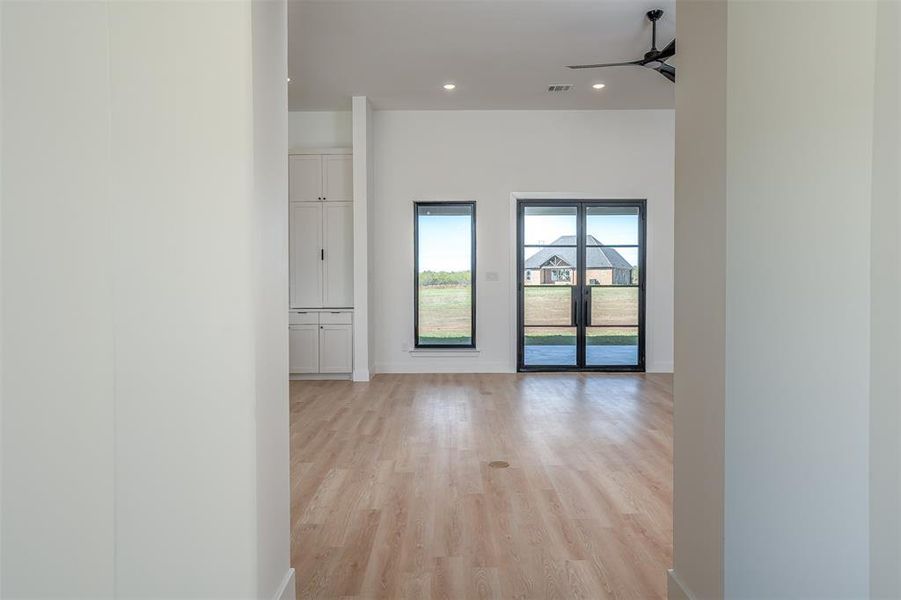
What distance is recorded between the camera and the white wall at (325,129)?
690cm

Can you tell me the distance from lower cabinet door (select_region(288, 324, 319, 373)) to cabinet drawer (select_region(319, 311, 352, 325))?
0.12 m

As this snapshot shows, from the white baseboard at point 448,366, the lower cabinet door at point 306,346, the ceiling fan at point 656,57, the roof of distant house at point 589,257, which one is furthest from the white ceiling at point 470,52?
the white baseboard at point 448,366

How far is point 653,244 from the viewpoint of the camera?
22.9 ft

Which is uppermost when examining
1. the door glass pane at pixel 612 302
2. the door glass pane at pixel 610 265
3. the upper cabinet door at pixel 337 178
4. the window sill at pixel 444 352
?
the upper cabinet door at pixel 337 178

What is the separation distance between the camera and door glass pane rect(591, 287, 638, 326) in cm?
704

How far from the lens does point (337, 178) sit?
6.59 metres
